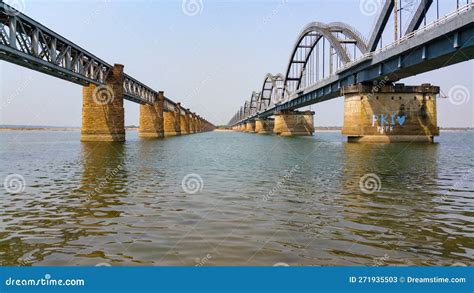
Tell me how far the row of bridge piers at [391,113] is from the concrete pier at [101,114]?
33.5m

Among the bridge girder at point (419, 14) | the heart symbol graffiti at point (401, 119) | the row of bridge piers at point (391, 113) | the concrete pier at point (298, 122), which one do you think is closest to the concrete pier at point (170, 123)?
the concrete pier at point (298, 122)

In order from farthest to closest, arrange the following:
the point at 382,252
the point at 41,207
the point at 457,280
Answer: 1. the point at 41,207
2. the point at 382,252
3. the point at 457,280

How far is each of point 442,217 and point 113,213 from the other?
807cm

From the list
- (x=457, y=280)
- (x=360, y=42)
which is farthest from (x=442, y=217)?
(x=360, y=42)

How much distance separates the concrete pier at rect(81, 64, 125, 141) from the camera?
54.0 metres

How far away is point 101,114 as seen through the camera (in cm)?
5406

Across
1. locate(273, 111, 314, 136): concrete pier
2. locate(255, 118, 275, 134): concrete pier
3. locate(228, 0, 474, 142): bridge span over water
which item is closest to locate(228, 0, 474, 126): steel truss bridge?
locate(228, 0, 474, 142): bridge span over water

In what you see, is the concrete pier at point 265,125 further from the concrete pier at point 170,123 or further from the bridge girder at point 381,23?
the bridge girder at point 381,23

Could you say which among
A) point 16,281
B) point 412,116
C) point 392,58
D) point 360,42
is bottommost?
point 16,281

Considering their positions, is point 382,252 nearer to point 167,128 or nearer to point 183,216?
point 183,216

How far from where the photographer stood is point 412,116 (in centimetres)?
5534

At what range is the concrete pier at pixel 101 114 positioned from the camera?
53969 millimetres

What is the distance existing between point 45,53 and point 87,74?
1558 centimetres

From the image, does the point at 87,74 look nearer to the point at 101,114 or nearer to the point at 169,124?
the point at 101,114
